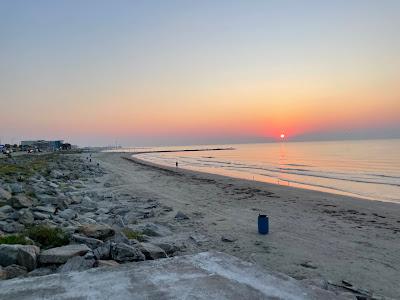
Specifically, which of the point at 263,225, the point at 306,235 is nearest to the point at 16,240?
the point at 263,225

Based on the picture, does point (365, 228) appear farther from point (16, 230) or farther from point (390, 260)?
point (16, 230)

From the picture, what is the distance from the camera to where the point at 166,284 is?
159 inches

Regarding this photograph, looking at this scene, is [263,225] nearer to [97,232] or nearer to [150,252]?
[150,252]

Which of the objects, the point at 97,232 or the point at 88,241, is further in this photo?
the point at 97,232

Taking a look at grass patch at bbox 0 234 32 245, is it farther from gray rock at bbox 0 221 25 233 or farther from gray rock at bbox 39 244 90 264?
gray rock at bbox 0 221 25 233

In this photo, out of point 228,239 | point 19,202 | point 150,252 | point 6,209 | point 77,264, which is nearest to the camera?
point 77,264

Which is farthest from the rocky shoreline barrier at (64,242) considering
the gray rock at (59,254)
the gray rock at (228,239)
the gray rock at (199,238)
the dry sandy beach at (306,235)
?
the gray rock at (228,239)

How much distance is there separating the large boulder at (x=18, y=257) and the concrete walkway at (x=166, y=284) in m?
0.85

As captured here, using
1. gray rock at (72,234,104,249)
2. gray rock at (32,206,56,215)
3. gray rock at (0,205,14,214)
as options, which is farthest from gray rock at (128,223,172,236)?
gray rock at (0,205,14,214)

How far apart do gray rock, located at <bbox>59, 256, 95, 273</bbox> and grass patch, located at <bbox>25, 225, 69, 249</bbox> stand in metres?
1.45

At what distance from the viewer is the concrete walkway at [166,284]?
3.78 m

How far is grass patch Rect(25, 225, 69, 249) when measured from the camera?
6383 millimetres

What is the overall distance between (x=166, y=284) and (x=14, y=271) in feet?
7.71

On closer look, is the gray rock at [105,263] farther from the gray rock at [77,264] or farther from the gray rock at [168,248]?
the gray rock at [168,248]
